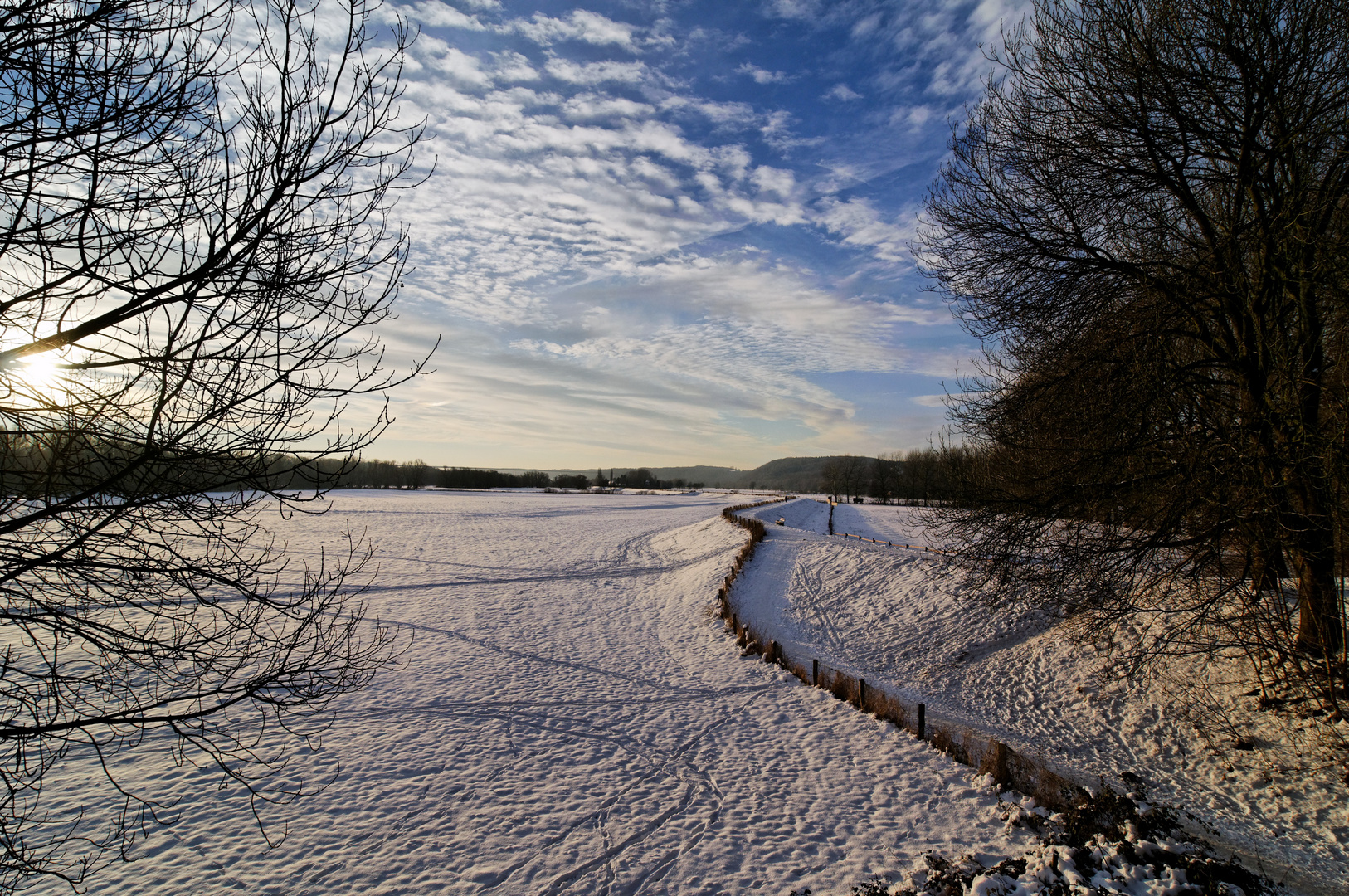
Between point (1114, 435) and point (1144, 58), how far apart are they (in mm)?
5504

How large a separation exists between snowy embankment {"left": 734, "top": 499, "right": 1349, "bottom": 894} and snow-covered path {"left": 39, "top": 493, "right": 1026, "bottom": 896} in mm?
2574

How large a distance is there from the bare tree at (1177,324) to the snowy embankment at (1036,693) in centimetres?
140

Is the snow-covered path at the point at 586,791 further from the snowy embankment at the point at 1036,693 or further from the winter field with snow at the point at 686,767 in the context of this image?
the snowy embankment at the point at 1036,693

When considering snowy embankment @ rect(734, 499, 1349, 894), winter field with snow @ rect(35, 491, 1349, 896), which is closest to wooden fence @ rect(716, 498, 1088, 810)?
winter field with snow @ rect(35, 491, 1349, 896)

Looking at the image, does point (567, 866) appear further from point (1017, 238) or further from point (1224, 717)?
point (1017, 238)

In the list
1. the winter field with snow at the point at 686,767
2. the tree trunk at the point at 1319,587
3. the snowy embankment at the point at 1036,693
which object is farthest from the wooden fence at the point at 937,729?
the tree trunk at the point at 1319,587

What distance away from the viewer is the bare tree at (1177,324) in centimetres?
747

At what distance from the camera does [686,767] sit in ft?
30.1

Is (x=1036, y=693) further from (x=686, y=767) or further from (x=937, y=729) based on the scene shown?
(x=686, y=767)

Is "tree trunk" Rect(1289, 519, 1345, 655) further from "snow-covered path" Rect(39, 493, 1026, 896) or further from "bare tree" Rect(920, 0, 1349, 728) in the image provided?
"snow-covered path" Rect(39, 493, 1026, 896)

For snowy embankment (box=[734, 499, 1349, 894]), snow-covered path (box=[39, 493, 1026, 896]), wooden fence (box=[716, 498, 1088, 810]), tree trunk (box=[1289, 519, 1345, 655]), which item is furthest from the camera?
wooden fence (box=[716, 498, 1088, 810])

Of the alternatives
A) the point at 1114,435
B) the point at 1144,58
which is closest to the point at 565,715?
the point at 1114,435

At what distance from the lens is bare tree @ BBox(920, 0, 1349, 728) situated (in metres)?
7.47

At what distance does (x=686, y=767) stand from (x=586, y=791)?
1.62m
